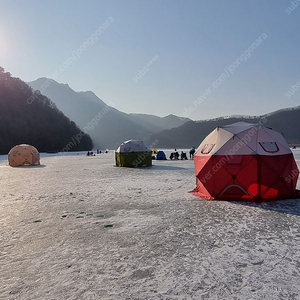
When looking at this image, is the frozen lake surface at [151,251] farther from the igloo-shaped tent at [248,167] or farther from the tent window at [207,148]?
the tent window at [207,148]

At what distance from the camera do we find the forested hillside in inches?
2978

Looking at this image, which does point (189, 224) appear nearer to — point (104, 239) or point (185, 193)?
point (104, 239)

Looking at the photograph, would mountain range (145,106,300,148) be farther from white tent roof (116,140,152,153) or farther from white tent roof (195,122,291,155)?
white tent roof (195,122,291,155)

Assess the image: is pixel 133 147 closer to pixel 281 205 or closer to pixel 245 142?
pixel 245 142

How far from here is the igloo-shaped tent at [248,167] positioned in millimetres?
7355

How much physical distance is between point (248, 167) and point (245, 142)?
89 cm

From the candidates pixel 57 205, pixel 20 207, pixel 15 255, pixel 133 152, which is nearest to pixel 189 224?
pixel 15 255

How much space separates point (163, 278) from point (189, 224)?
2221 millimetres

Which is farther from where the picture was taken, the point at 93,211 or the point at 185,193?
the point at 185,193

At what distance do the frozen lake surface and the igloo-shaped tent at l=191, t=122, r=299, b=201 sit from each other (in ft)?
2.28

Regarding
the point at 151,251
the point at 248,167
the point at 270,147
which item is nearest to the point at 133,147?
the point at 270,147

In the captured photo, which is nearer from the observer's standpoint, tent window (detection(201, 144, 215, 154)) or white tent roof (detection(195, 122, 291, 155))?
white tent roof (detection(195, 122, 291, 155))

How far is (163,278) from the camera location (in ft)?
9.95

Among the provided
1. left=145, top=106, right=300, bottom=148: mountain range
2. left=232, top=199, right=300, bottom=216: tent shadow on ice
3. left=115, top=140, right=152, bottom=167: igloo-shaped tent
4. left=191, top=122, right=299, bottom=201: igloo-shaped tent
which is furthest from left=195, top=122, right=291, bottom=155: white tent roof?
left=145, top=106, right=300, bottom=148: mountain range
